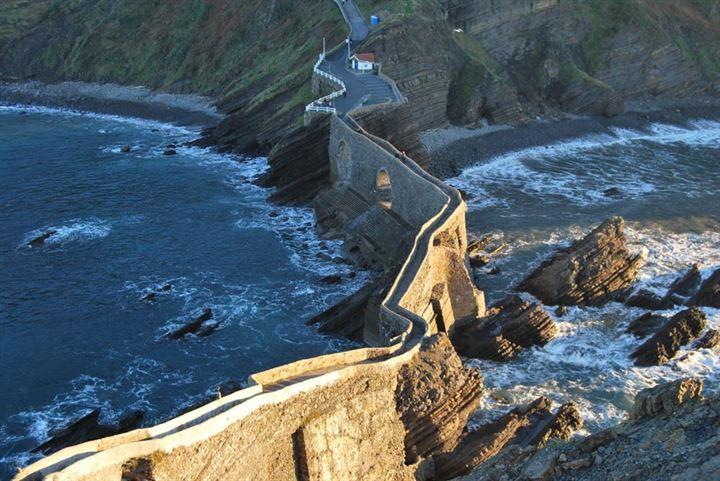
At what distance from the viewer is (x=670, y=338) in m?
33.1

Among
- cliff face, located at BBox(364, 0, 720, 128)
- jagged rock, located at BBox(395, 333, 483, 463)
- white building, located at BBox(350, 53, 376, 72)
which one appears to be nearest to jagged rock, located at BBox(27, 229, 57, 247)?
Answer: white building, located at BBox(350, 53, 376, 72)

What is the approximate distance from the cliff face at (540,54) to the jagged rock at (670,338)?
94.2 ft

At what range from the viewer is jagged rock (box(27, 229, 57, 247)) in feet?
144

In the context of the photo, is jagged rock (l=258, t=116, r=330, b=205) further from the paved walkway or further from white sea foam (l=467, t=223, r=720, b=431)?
white sea foam (l=467, t=223, r=720, b=431)

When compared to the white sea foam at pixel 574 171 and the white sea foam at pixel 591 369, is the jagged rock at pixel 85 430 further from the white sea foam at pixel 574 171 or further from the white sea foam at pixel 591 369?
the white sea foam at pixel 574 171

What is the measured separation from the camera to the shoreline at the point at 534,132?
186 ft

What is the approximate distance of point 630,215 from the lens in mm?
48938

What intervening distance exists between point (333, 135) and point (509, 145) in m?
17.1

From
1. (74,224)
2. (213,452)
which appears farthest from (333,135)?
(213,452)

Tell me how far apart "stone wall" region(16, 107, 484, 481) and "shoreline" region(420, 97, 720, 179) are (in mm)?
23185

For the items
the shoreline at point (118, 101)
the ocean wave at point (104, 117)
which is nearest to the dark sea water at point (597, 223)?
the ocean wave at point (104, 117)

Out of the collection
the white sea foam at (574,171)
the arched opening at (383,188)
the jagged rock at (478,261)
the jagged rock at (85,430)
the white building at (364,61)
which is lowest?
the jagged rock at (85,430)

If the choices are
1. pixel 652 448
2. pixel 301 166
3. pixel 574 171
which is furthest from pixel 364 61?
pixel 652 448

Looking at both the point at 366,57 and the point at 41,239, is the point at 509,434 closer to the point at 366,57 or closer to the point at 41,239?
the point at 41,239
